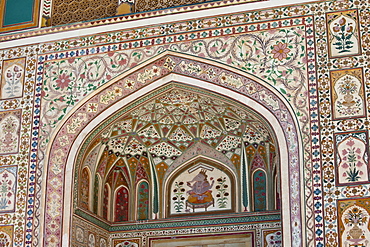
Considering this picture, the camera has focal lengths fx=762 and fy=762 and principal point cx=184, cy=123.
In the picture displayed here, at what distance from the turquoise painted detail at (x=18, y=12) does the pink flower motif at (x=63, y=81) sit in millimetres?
1089

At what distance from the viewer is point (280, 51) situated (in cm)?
905

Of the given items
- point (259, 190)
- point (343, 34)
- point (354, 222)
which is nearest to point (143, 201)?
point (259, 190)

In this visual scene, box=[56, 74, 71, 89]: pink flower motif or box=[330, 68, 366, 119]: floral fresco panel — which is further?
box=[56, 74, 71, 89]: pink flower motif

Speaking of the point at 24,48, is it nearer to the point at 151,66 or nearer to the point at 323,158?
the point at 151,66

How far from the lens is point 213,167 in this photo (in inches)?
407

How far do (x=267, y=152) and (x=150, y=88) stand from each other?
5.89 ft

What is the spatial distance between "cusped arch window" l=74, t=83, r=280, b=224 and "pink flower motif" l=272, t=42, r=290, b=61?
0.85 meters

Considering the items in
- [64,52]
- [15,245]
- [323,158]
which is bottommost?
[15,245]

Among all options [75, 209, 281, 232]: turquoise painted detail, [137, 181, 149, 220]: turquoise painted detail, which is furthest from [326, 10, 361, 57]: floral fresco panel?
[137, 181, 149, 220]: turquoise painted detail

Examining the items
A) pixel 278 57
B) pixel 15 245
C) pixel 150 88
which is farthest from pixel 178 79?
pixel 15 245

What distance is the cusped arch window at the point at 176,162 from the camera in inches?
383

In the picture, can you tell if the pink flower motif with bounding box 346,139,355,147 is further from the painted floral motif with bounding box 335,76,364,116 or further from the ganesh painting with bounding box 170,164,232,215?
the ganesh painting with bounding box 170,164,232,215

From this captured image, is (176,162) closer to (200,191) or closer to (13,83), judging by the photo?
(200,191)

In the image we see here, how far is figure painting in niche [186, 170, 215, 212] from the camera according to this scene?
1027cm
